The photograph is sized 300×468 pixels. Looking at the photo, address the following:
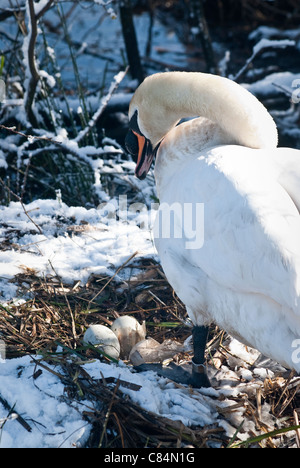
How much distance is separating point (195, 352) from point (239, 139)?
113 centimetres

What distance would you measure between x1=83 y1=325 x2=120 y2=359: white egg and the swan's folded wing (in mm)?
634

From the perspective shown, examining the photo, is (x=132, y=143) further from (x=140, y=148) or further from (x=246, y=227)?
(x=246, y=227)

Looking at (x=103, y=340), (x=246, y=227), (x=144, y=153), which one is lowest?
(x=103, y=340)

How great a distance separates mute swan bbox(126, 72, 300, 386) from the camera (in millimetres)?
2490

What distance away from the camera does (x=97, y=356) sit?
318cm

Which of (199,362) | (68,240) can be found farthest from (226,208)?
(68,240)

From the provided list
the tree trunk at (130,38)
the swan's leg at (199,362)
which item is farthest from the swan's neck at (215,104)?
the tree trunk at (130,38)

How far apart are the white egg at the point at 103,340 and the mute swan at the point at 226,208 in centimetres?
42

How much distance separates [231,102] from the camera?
10.1 ft

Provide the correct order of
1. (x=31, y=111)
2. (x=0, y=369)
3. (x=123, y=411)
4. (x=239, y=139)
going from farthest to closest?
(x=31, y=111) → (x=239, y=139) → (x=0, y=369) → (x=123, y=411)

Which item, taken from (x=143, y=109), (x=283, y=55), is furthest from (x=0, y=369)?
(x=283, y=55)

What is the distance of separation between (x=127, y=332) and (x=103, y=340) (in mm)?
238

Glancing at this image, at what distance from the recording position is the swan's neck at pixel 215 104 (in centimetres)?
309

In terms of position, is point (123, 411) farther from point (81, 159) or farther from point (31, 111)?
point (31, 111)
